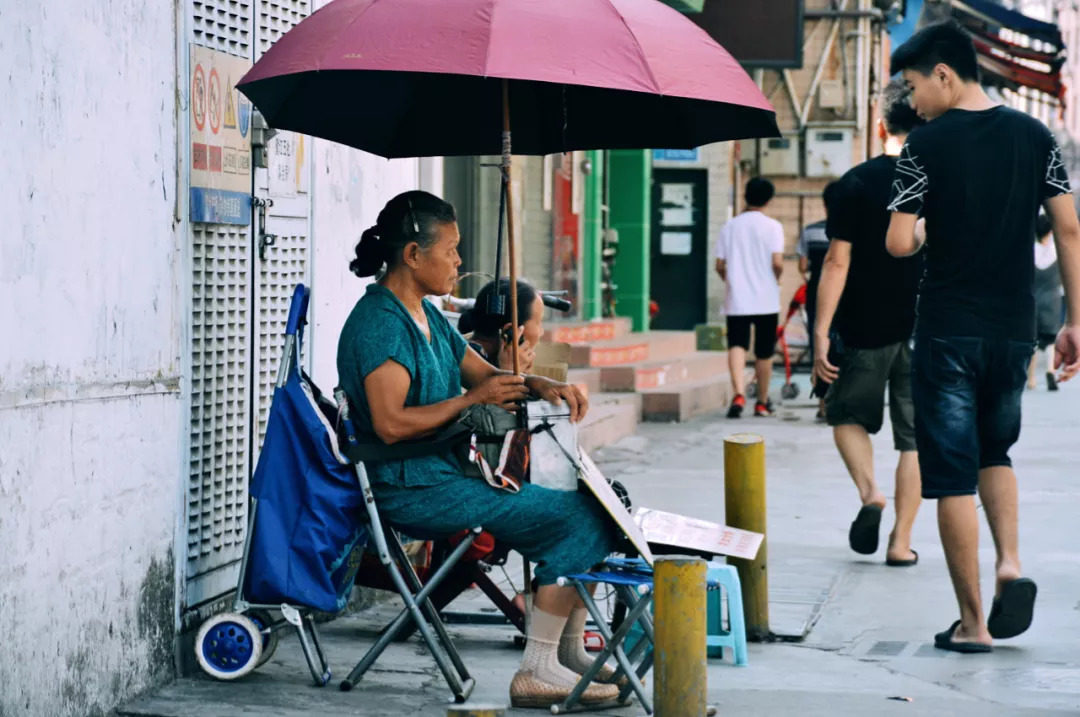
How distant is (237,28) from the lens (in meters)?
5.63

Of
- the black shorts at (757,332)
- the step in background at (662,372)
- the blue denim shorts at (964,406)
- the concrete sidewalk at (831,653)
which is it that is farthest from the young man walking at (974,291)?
the black shorts at (757,332)

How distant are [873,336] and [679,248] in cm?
1500

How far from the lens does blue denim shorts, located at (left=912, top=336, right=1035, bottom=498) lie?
5801 mm

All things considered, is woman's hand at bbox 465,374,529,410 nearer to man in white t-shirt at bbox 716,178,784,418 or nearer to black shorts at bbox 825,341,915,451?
black shorts at bbox 825,341,915,451

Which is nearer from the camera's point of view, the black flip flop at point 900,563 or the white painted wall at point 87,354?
the white painted wall at point 87,354

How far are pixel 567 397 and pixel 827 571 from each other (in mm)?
2956

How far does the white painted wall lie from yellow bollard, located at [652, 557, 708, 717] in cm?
159

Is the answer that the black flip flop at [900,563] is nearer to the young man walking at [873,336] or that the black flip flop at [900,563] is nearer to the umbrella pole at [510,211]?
the young man walking at [873,336]

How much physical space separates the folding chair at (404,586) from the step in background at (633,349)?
7.87 metres

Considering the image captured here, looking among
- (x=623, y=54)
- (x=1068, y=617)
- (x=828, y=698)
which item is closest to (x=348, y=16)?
(x=623, y=54)

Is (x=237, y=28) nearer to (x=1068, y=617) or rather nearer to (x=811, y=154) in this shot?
(x=1068, y=617)

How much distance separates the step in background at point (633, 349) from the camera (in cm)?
1360

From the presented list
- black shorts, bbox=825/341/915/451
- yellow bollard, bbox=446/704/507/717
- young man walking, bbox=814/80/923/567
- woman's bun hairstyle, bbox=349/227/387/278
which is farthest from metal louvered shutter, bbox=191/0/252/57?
black shorts, bbox=825/341/915/451

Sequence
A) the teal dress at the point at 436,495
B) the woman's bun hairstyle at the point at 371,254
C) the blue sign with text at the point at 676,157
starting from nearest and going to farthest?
1. the teal dress at the point at 436,495
2. the woman's bun hairstyle at the point at 371,254
3. the blue sign with text at the point at 676,157
